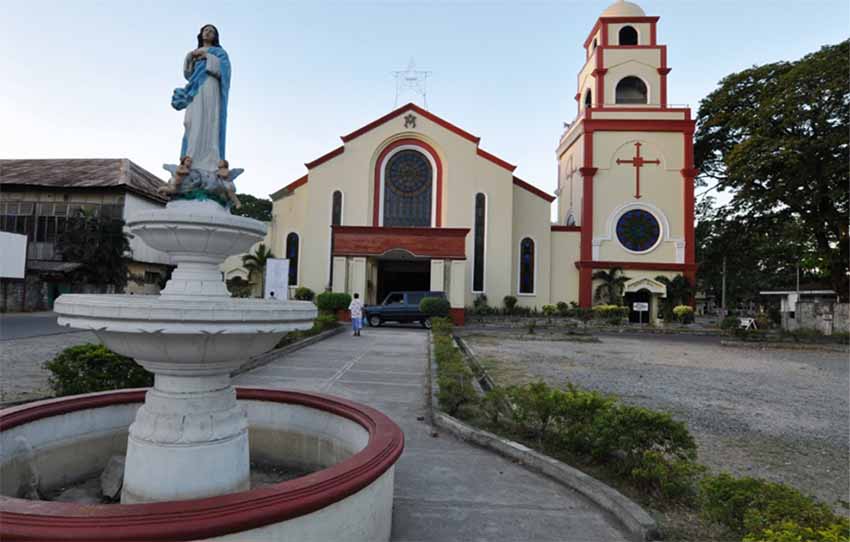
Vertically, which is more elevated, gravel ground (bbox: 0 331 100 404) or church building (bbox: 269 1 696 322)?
church building (bbox: 269 1 696 322)

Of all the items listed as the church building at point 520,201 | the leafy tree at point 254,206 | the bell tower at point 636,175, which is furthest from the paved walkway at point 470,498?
the leafy tree at point 254,206

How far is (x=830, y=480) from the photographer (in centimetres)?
442

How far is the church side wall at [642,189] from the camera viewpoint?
26891mm

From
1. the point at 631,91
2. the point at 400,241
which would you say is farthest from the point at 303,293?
the point at 631,91

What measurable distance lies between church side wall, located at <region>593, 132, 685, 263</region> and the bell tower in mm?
51

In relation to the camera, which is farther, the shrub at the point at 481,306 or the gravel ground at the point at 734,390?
the shrub at the point at 481,306

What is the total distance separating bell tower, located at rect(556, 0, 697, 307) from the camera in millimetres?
26703

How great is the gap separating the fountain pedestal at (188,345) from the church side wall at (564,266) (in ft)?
83.1

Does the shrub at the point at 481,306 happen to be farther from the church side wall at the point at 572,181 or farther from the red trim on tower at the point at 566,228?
the church side wall at the point at 572,181

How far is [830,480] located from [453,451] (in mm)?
3489

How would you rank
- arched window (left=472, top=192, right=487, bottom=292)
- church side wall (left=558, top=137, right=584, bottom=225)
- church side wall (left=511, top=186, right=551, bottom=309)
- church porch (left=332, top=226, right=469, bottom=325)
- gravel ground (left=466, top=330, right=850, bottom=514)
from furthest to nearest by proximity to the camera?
church side wall (left=558, top=137, right=584, bottom=225) → church side wall (left=511, top=186, right=551, bottom=309) → arched window (left=472, top=192, right=487, bottom=292) → church porch (left=332, top=226, right=469, bottom=325) → gravel ground (left=466, top=330, right=850, bottom=514)

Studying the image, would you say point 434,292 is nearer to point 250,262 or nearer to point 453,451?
point 250,262

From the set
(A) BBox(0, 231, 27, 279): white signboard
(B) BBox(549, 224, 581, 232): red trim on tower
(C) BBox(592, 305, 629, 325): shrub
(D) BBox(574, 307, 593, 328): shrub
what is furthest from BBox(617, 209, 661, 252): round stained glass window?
(A) BBox(0, 231, 27, 279): white signboard

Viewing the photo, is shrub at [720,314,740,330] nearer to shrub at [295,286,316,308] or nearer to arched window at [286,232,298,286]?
shrub at [295,286,316,308]
